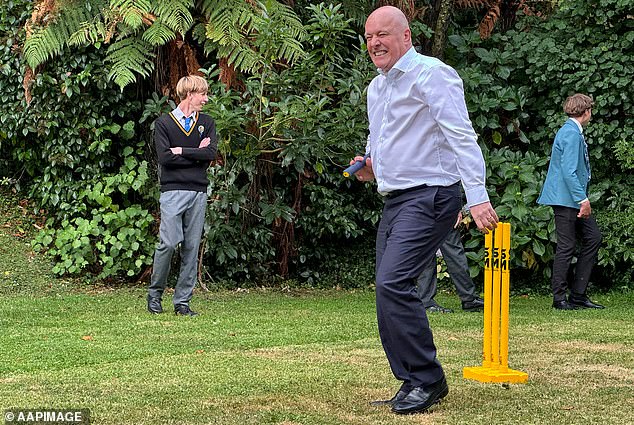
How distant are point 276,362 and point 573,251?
429cm

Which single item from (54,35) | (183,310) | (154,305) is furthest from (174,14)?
(183,310)

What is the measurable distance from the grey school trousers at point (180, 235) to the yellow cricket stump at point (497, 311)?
3543 mm

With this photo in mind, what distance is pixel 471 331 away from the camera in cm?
771

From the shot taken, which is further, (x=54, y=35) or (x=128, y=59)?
(x=54, y=35)

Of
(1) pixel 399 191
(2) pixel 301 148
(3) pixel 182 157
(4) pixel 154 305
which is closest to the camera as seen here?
(1) pixel 399 191

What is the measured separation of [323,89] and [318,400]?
221 inches

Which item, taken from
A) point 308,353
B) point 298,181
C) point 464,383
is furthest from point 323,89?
point 464,383

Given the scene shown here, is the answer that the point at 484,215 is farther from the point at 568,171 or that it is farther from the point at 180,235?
the point at 568,171

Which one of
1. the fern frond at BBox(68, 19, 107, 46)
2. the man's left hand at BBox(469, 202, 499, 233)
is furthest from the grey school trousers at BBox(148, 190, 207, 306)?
the man's left hand at BBox(469, 202, 499, 233)

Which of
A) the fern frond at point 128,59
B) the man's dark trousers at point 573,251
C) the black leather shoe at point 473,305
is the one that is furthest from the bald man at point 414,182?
the fern frond at point 128,59

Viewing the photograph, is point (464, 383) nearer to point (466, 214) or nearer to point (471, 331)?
point (471, 331)

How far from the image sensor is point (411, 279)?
4766 mm

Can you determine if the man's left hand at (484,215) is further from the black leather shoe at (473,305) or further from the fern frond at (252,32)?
the fern frond at (252,32)

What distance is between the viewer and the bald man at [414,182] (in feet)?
15.4
